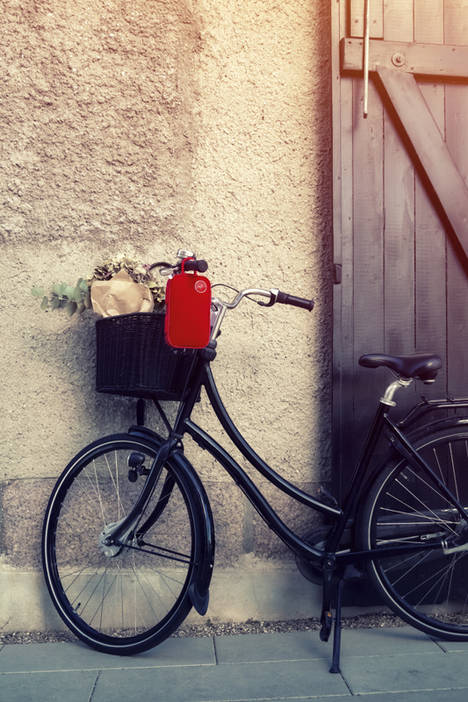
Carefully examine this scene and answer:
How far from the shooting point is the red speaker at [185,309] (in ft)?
7.54

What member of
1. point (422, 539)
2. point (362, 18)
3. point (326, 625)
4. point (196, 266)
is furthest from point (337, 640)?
point (362, 18)

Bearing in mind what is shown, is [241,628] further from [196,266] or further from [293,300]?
[196,266]

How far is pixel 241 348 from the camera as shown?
300cm

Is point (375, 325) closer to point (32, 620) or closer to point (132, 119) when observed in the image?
point (132, 119)

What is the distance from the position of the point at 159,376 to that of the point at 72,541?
1024 millimetres

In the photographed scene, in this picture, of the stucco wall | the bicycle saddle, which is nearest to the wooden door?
the stucco wall

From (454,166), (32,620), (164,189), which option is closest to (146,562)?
(32,620)

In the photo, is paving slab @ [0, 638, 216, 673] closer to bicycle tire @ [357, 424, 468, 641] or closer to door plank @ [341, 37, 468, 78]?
bicycle tire @ [357, 424, 468, 641]

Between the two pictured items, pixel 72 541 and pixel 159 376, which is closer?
pixel 159 376

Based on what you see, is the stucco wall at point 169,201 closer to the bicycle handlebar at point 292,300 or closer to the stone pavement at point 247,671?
the stone pavement at point 247,671

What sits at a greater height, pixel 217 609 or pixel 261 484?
pixel 261 484

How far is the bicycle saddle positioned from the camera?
8.32 ft

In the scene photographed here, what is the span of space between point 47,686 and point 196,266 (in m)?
1.66

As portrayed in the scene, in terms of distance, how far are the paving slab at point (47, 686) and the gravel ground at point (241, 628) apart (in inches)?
14.2
